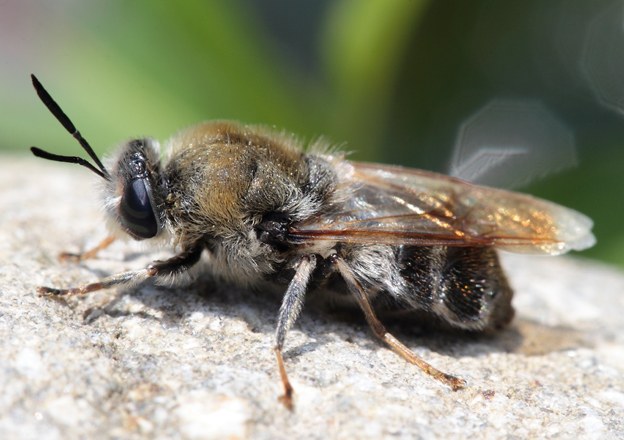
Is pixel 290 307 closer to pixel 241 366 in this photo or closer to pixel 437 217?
pixel 241 366

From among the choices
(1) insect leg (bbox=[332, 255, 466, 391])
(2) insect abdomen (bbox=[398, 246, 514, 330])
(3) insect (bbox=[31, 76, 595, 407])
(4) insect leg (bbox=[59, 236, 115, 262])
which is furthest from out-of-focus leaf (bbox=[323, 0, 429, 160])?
(4) insect leg (bbox=[59, 236, 115, 262])

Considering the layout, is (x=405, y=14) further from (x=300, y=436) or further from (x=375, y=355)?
(x=300, y=436)

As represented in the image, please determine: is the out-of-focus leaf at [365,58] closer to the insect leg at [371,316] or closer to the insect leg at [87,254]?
the insect leg at [371,316]

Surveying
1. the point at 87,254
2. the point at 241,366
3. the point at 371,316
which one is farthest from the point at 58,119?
the point at 371,316

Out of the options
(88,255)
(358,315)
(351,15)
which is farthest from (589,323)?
(88,255)

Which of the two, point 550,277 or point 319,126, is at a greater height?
point 319,126

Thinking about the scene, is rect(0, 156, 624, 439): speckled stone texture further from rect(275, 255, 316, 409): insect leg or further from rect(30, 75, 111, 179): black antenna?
rect(30, 75, 111, 179): black antenna
